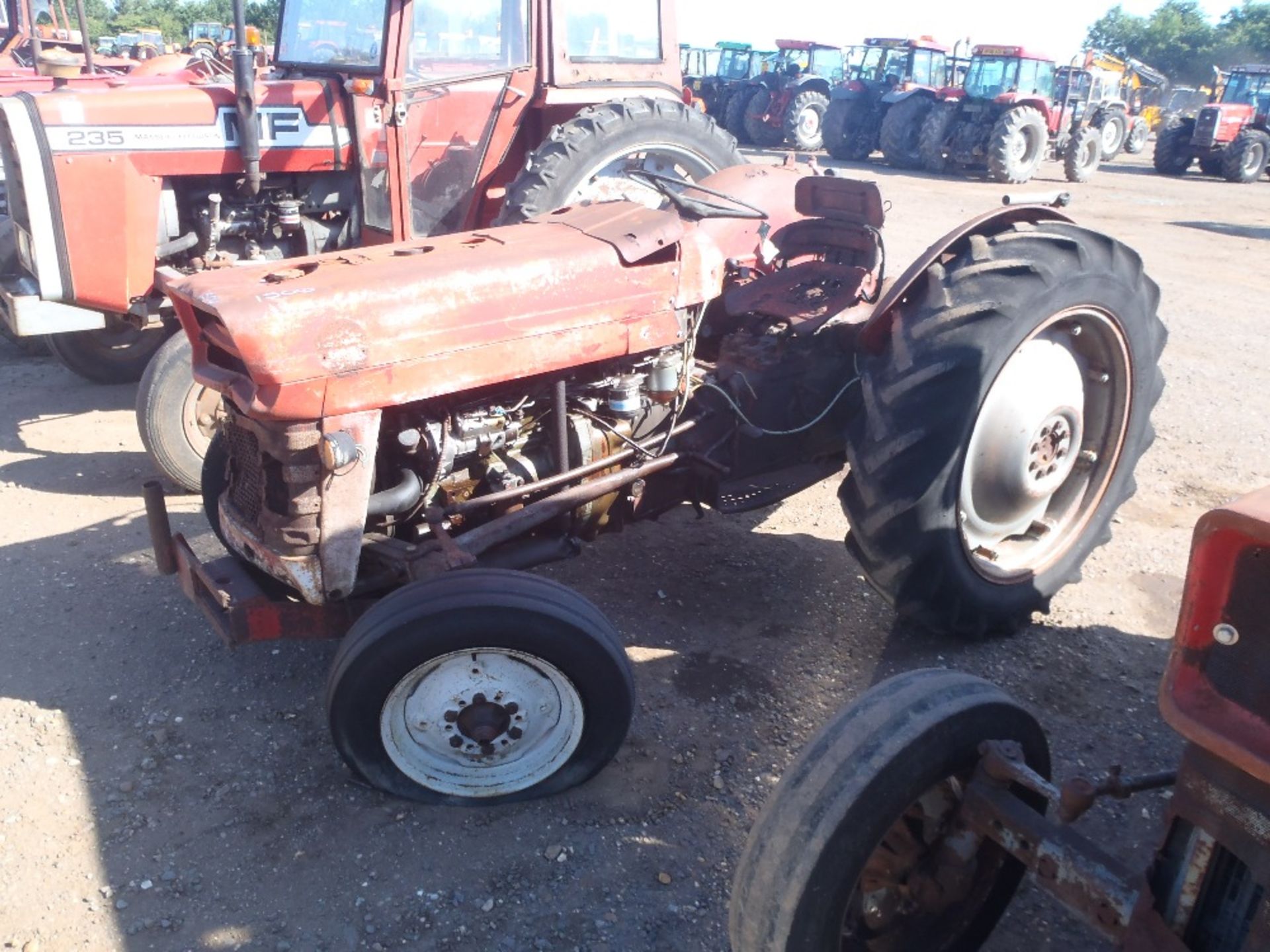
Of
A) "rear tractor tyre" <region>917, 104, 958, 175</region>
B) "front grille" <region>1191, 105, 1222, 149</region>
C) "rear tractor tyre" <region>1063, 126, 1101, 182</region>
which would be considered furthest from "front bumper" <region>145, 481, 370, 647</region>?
"front grille" <region>1191, 105, 1222, 149</region>

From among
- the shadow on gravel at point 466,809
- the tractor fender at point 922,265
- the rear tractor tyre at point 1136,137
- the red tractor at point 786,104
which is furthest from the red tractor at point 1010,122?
the shadow on gravel at point 466,809

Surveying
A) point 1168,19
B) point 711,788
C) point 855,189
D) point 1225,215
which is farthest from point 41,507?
point 1168,19

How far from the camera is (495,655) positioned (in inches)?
104

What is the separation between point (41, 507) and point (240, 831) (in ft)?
8.26

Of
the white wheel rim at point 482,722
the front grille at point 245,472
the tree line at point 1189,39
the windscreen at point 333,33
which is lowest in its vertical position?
the white wheel rim at point 482,722

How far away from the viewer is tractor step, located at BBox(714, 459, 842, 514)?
3486 mm

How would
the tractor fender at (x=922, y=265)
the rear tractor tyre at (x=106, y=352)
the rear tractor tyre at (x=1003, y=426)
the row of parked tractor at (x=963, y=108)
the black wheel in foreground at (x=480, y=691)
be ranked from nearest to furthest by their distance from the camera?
the black wheel in foreground at (x=480, y=691), the rear tractor tyre at (x=1003, y=426), the tractor fender at (x=922, y=265), the rear tractor tyre at (x=106, y=352), the row of parked tractor at (x=963, y=108)

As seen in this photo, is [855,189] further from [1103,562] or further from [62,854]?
[62,854]

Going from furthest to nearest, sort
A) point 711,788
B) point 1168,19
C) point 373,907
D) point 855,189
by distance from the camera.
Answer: point 1168,19 < point 855,189 < point 711,788 < point 373,907

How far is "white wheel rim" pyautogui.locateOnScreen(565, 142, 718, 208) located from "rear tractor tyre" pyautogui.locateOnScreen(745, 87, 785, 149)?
16809mm

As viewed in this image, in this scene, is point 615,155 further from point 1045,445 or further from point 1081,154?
point 1081,154

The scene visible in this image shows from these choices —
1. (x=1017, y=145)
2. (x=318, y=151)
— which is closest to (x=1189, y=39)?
(x=1017, y=145)

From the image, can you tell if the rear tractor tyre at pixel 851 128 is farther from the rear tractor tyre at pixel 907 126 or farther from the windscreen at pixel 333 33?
the windscreen at pixel 333 33

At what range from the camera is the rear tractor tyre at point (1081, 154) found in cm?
1708
